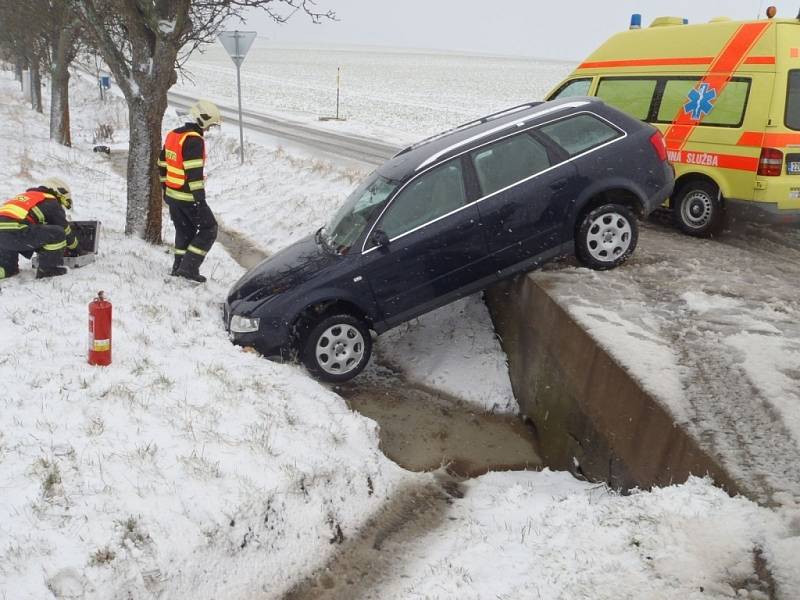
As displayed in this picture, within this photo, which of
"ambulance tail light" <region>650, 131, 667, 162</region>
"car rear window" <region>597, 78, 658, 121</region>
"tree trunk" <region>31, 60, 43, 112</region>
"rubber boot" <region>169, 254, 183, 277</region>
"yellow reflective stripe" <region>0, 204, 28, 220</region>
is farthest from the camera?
"tree trunk" <region>31, 60, 43, 112</region>

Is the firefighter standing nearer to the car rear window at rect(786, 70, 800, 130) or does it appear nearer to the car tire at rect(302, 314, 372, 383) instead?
the car tire at rect(302, 314, 372, 383)

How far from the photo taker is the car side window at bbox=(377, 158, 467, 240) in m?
6.32

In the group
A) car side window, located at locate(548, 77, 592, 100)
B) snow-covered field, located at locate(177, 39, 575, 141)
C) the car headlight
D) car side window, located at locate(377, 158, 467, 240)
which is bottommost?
the car headlight

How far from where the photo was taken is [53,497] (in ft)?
12.9

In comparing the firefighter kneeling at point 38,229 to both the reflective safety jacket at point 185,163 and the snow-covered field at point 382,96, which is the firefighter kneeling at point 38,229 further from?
the snow-covered field at point 382,96

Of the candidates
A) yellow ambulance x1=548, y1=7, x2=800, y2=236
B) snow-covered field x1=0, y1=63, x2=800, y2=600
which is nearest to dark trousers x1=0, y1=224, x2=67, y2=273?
snow-covered field x1=0, y1=63, x2=800, y2=600

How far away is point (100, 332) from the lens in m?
5.37

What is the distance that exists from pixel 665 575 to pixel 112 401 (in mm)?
3747

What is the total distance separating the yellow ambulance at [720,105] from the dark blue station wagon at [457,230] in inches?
53.2

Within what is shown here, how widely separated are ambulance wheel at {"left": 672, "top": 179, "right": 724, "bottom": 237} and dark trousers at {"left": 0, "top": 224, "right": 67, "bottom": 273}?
23.3 ft

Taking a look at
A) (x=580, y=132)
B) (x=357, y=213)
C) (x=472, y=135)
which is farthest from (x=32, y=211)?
(x=580, y=132)

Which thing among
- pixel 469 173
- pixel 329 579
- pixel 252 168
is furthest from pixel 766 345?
pixel 252 168

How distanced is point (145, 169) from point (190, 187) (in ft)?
6.68

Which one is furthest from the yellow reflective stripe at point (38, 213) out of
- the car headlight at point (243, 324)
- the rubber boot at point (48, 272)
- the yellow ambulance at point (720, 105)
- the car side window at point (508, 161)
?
the yellow ambulance at point (720, 105)
